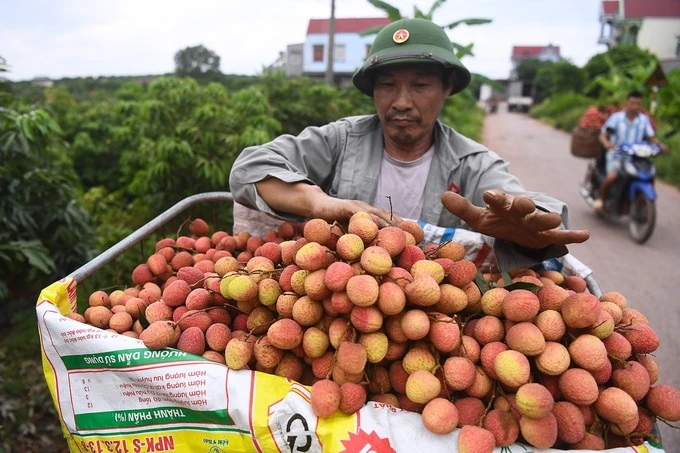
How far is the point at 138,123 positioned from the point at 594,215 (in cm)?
654

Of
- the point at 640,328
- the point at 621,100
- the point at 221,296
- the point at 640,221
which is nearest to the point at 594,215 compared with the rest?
the point at 640,221

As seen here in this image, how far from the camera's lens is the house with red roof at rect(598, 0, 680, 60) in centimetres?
3562

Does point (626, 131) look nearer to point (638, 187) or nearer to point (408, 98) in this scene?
point (638, 187)

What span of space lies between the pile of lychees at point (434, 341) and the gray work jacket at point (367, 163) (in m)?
0.70

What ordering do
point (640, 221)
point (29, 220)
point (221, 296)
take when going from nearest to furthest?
point (221, 296)
point (29, 220)
point (640, 221)

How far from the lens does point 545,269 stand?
6.05 feet

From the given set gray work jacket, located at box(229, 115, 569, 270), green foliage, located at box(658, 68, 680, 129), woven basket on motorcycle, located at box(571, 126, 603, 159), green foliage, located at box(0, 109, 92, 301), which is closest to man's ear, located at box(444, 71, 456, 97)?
gray work jacket, located at box(229, 115, 569, 270)

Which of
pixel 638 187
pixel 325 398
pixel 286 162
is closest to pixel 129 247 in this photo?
pixel 286 162

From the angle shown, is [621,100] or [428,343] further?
[621,100]

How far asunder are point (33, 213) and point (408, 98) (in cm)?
311

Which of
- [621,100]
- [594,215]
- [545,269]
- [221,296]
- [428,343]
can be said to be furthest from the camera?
[621,100]

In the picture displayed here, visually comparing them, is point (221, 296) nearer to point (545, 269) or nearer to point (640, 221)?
point (545, 269)

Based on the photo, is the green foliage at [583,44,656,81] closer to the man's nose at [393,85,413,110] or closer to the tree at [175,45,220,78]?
the tree at [175,45,220,78]

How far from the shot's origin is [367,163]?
232 cm
